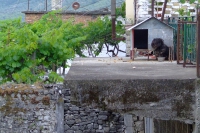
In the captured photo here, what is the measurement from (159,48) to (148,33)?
94 centimetres

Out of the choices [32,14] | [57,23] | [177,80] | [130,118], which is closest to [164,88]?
[177,80]

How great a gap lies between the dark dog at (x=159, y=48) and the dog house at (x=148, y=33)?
0.15 metres

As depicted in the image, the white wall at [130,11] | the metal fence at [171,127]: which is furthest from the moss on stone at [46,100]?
the metal fence at [171,127]

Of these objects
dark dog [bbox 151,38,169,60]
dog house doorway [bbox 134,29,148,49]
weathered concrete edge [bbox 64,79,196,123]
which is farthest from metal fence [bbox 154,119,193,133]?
dog house doorway [bbox 134,29,148,49]

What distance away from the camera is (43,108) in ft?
45.9

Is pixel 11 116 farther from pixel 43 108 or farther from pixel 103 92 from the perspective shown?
pixel 103 92

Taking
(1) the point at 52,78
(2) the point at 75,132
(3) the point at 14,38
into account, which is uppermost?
(3) the point at 14,38

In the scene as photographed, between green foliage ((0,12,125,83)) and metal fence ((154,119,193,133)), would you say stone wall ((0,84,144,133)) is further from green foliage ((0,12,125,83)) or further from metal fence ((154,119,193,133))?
metal fence ((154,119,193,133))

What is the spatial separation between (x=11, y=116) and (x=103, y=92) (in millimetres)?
10130

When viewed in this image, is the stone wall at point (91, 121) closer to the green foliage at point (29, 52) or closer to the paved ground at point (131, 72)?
the green foliage at point (29, 52)

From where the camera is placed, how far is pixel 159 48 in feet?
31.0

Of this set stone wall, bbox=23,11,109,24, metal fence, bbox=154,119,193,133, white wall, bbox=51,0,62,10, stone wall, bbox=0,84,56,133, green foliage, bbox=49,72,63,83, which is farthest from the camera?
white wall, bbox=51,0,62,10

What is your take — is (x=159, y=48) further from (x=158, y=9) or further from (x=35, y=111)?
(x=35, y=111)

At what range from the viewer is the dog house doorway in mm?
10586
